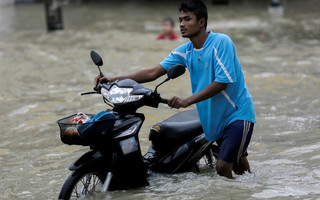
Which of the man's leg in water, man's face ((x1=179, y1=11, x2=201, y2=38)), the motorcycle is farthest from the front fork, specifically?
man's face ((x1=179, y1=11, x2=201, y2=38))

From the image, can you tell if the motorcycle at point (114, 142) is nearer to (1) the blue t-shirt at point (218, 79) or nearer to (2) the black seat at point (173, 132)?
(2) the black seat at point (173, 132)

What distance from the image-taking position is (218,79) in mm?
4664

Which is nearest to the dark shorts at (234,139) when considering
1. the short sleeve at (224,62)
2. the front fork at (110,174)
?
the short sleeve at (224,62)

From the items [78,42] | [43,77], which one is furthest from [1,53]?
[43,77]

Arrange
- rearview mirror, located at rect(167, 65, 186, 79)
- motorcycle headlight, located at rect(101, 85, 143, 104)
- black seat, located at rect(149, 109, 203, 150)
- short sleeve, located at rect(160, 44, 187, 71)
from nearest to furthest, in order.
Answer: rearview mirror, located at rect(167, 65, 186, 79) < motorcycle headlight, located at rect(101, 85, 143, 104) < short sleeve, located at rect(160, 44, 187, 71) < black seat, located at rect(149, 109, 203, 150)

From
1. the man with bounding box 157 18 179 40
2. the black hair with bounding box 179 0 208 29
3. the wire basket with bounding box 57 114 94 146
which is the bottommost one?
the man with bounding box 157 18 179 40

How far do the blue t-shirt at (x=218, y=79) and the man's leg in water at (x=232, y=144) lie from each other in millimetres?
59

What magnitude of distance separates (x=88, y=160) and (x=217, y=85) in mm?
1195

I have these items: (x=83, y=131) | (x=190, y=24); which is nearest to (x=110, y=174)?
(x=83, y=131)

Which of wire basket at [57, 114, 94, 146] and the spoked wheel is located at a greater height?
wire basket at [57, 114, 94, 146]

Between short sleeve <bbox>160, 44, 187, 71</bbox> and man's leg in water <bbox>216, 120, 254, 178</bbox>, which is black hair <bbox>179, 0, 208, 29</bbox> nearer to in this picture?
short sleeve <bbox>160, 44, 187, 71</bbox>

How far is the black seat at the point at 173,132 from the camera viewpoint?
529 centimetres

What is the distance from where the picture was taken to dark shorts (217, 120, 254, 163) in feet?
16.0

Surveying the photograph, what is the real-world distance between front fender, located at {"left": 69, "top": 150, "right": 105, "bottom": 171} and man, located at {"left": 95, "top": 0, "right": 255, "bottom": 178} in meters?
0.66
